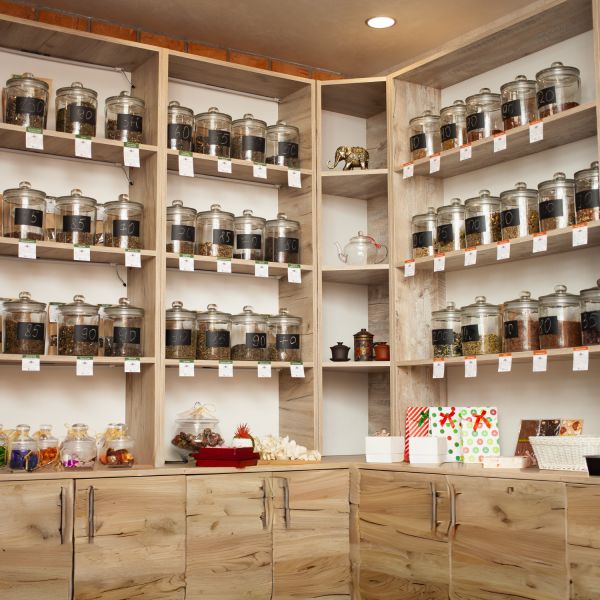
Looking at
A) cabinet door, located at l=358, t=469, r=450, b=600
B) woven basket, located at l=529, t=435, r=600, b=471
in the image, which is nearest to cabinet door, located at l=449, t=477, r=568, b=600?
cabinet door, located at l=358, t=469, r=450, b=600

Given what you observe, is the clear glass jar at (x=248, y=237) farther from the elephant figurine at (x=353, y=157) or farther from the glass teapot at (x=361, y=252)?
the elephant figurine at (x=353, y=157)

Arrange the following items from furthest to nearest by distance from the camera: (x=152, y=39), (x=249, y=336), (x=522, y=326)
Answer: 1. (x=152, y=39)
2. (x=249, y=336)
3. (x=522, y=326)

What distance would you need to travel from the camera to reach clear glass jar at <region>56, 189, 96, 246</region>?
11.4 ft

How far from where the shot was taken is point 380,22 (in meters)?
4.14

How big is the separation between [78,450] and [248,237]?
121 centimetres

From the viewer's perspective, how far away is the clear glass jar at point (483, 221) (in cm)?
355

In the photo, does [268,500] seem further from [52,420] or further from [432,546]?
[52,420]

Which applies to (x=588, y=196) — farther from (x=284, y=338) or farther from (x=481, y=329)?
(x=284, y=338)

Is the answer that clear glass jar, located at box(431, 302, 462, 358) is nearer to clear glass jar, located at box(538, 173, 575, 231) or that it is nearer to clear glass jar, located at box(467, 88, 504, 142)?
clear glass jar, located at box(538, 173, 575, 231)

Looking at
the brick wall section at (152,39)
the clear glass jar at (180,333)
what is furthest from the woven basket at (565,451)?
the brick wall section at (152,39)

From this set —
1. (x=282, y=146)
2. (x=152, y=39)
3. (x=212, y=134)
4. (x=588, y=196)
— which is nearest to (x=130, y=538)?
(x=212, y=134)

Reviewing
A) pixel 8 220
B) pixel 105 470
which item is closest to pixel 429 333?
pixel 105 470

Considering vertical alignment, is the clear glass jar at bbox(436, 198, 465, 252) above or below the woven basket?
above

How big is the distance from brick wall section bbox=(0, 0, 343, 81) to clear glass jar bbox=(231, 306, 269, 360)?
1404 millimetres
